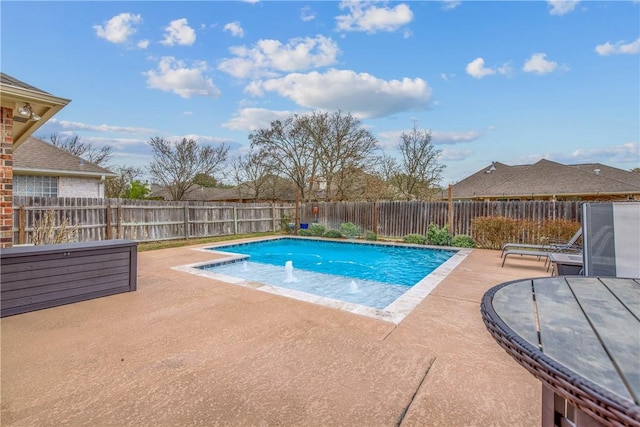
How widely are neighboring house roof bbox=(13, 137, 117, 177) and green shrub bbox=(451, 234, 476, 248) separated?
14.9 metres

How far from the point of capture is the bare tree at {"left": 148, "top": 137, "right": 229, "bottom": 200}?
2208 centimetres

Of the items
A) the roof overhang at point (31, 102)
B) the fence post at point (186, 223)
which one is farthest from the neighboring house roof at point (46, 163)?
the roof overhang at point (31, 102)

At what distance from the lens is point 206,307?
13.0ft

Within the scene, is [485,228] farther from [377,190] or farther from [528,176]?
[528,176]

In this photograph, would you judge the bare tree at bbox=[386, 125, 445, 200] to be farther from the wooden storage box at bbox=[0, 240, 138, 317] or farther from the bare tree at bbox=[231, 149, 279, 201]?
the wooden storage box at bbox=[0, 240, 138, 317]

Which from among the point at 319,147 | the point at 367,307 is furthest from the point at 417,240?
the point at 319,147

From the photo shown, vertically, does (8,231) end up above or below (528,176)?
below

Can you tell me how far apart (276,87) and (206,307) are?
37.0 feet

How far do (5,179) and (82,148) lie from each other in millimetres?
22824

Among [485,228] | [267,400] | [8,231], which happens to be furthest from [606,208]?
[8,231]

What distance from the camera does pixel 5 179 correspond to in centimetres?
389

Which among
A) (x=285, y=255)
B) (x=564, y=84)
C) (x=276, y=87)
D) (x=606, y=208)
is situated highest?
(x=276, y=87)

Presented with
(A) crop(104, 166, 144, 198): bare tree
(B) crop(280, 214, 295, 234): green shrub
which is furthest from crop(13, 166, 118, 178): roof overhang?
(A) crop(104, 166, 144, 198): bare tree

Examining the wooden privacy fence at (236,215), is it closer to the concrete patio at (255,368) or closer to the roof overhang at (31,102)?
the roof overhang at (31,102)
